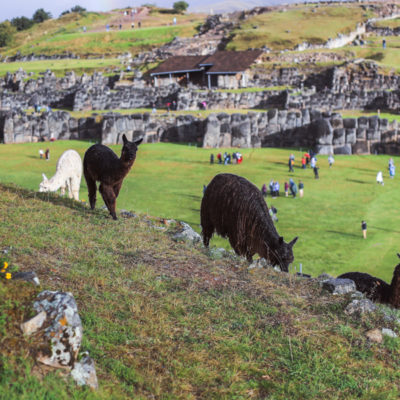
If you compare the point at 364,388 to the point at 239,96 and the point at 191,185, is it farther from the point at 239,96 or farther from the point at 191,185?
the point at 239,96

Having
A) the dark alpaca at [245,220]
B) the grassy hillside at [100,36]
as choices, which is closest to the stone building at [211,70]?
the grassy hillside at [100,36]

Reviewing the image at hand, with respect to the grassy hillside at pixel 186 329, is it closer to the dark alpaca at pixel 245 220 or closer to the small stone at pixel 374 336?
the small stone at pixel 374 336

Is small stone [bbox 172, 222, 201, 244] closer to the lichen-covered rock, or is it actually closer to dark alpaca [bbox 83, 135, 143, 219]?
dark alpaca [bbox 83, 135, 143, 219]

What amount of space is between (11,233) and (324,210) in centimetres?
2325

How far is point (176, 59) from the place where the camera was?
81.2 metres

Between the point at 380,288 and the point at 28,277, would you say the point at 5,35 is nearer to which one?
the point at 380,288

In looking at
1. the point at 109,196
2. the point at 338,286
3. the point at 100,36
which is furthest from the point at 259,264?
the point at 100,36

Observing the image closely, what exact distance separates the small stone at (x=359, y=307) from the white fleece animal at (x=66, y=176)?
19.5 metres

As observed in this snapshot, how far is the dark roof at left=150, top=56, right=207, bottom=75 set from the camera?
252 feet

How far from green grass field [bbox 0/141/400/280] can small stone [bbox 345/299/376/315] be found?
11822 mm

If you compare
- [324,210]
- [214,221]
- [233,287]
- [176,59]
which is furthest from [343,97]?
[233,287]

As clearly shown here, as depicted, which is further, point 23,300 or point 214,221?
point 214,221

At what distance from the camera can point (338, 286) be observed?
10734 mm

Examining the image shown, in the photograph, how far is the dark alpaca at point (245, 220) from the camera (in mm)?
12539
